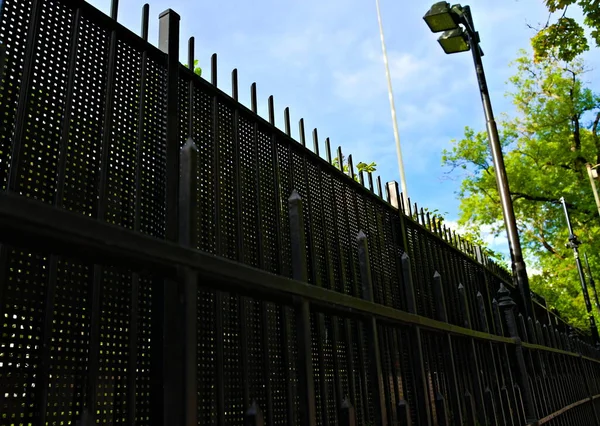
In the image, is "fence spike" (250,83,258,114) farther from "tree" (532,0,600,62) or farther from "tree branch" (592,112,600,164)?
"tree branch" (592,112,600,164)

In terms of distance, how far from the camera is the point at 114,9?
7.27 ft

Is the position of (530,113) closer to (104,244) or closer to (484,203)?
(484,203)

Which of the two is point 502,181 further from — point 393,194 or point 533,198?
point 533,198

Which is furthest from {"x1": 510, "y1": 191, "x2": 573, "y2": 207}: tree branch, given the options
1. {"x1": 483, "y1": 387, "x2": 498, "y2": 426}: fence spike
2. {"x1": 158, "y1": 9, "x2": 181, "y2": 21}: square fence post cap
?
{"x1": 158, "y1": 9, "x2": 181, "y2": 21}: square fence post cap

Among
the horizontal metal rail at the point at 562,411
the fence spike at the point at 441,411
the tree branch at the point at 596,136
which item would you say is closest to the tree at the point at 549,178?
the tree branch at the point at 596,136

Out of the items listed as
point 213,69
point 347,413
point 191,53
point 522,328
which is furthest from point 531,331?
point 191,53

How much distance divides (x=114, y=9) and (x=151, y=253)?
164 cm

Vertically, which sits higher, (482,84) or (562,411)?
(482,84)

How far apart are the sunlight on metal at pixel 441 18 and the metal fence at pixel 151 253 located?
3593 millimetres

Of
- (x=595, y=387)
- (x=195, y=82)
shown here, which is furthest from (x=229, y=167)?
(x=595, y=387)

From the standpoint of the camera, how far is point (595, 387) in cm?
1038

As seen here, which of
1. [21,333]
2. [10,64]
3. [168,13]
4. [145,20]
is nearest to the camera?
[21,333]

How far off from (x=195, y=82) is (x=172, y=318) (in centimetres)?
176

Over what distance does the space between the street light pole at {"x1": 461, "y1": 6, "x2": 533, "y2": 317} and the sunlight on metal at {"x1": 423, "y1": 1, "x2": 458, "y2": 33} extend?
183 millimetres
